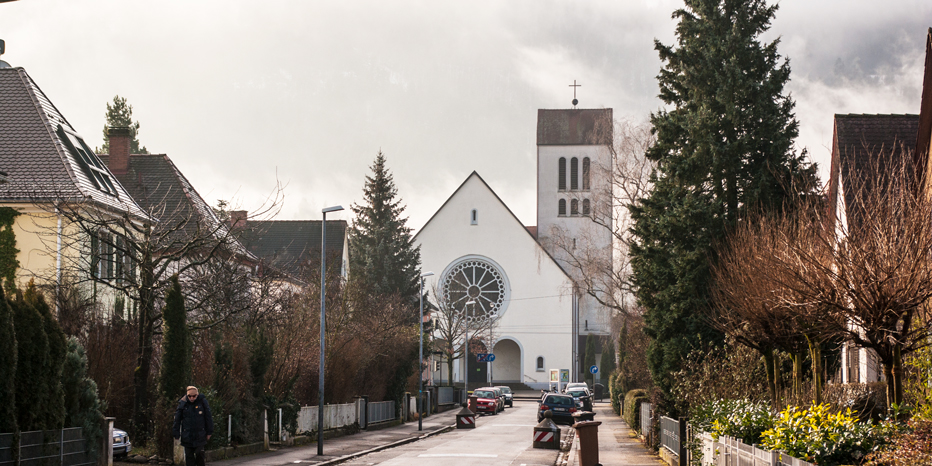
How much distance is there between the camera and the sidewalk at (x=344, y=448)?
19.4m

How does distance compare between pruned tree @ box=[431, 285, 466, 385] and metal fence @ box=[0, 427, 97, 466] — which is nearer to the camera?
metal fence @ box=[0, 427, 97, 466]

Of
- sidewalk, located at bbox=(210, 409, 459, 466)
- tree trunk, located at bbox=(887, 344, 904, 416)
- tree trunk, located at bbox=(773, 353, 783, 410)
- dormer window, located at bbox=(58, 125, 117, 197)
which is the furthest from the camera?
dormer window, located at bbox=(58, 125, 117, 197)

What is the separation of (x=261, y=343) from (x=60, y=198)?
6063 mm

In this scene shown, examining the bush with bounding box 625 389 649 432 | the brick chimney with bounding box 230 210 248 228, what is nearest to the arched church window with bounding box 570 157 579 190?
the bush with bounding box 625 389 649 432

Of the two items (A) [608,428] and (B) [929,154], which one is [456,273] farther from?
(B) [929,154]

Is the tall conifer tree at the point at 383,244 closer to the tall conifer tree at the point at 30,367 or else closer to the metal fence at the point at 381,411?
the metal fence at the point at 381,411

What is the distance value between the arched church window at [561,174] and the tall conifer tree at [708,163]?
2083 inches

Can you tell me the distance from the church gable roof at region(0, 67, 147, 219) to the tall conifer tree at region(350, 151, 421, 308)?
25436 millimetres

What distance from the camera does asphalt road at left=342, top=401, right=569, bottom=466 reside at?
1995 cm

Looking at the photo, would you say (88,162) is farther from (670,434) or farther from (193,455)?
(670,434)

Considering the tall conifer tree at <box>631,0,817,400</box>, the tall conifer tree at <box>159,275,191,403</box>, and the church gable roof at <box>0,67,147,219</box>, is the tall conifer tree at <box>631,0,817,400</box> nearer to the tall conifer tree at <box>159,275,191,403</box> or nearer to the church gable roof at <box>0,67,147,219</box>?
the tall conifer tree at <box>159,275,191,403</box>

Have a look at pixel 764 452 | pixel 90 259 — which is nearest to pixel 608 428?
pixel 90 259

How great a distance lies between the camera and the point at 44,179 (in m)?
25.7

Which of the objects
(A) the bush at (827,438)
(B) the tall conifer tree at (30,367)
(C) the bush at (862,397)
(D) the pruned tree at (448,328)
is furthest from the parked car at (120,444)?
(D) the pruned tree at (448,328)
